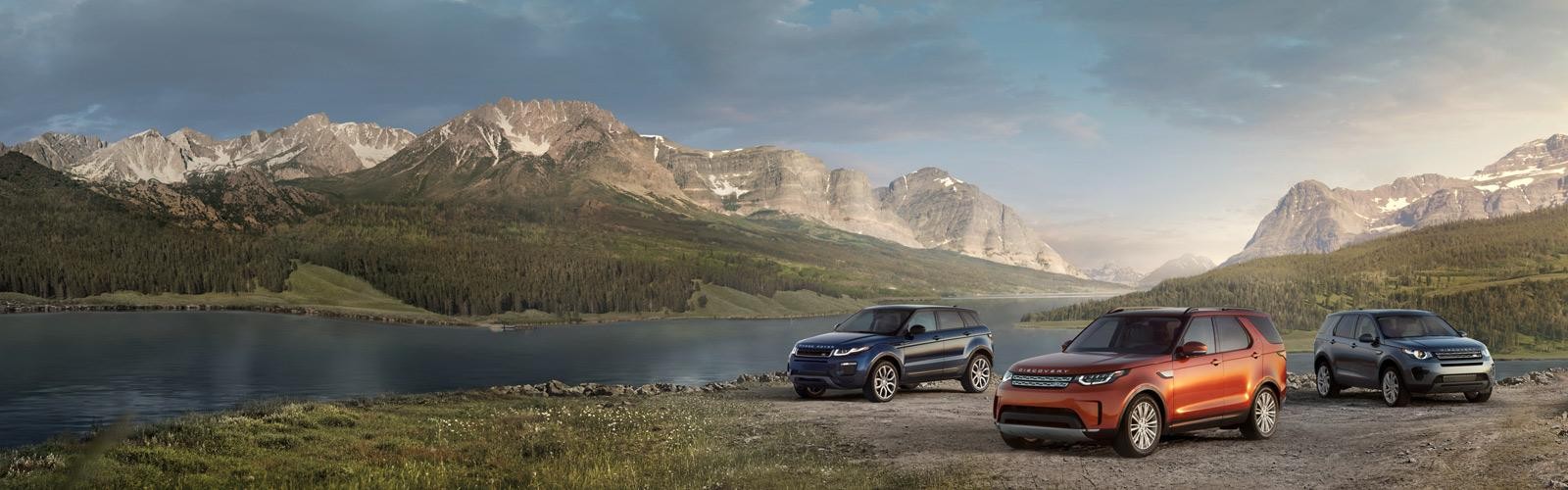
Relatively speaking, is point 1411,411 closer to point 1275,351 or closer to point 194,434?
point 1275,351

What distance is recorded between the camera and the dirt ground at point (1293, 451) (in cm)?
1473

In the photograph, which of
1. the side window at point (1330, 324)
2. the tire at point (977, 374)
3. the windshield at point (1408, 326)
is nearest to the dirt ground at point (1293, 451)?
the windshield at point (1408, 326)

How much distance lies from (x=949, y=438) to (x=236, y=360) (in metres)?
98.5

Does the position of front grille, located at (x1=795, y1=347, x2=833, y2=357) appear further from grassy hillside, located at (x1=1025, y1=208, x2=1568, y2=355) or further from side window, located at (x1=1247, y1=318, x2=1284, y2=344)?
grassy hillside, located at (x1=1025, y1=208, x2=1568, y2=355)

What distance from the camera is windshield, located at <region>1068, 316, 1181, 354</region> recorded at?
18.0 meters

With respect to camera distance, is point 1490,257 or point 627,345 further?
point 1490,257

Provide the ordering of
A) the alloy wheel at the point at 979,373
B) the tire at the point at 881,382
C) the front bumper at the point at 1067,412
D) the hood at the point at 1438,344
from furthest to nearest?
the alloy wheel at the point at 979,373 → the tire at the point at 881,382 → the hood at the point at 1438,344 → the front bumper at the point at 1067,412

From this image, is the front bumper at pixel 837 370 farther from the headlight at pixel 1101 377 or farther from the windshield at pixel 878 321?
the headlight at pixel 1101 377

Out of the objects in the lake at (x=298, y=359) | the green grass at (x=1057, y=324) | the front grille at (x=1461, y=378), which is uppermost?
the front grille at (x=1461, y=378)

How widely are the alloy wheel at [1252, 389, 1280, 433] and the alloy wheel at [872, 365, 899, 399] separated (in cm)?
1117

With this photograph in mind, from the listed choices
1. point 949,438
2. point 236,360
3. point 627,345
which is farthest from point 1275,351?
point 627,345

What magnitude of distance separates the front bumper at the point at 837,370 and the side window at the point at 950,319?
11.6ft

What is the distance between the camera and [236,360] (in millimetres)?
98062

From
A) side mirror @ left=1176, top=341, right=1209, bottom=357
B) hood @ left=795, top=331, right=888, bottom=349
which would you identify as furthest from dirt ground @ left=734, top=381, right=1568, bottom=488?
hood @ left=795, top=331, right=888, bottom=349
